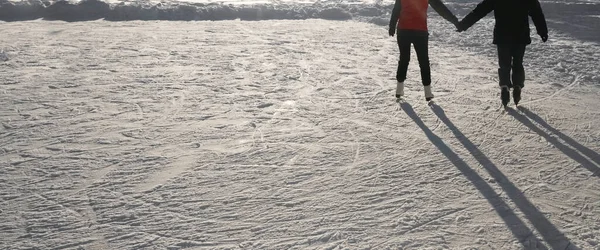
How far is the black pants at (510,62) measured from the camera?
209 inches

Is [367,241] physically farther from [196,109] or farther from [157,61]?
[157,61]

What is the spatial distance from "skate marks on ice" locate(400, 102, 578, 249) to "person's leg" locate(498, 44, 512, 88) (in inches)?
35.4

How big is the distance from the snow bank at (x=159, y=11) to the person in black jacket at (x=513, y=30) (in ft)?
22.6

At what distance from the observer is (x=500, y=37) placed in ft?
17.3

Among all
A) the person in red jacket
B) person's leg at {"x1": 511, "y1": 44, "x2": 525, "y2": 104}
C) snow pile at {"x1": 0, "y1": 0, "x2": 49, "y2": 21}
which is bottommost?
snow pile at {"x1": 0, "y1": 0, "x2": 49, "y2": 21}

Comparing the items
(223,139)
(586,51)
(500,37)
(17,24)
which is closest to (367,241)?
(223,139)

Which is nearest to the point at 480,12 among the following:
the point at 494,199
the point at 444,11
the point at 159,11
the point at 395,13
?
the point at 444,11

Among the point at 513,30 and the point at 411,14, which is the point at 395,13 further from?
the point at 513,30

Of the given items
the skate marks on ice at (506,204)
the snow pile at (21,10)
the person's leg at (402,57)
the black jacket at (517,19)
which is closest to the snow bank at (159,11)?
the snow pile at (21,10)

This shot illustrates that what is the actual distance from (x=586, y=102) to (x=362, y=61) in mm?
2788

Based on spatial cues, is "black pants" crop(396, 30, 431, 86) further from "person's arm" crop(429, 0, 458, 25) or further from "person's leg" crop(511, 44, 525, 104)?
"person's leg" crop(511, 44, 525, 104)

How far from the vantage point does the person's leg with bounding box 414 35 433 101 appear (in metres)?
5.50

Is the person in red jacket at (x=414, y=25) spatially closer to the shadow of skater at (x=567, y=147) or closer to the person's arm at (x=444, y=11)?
the person's arm at (x=444, y=11)

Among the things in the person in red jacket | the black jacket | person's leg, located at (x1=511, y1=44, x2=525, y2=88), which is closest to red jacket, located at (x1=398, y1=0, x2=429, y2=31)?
the person in red jacket
